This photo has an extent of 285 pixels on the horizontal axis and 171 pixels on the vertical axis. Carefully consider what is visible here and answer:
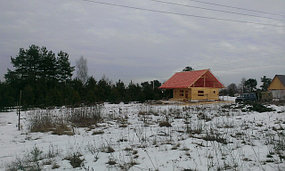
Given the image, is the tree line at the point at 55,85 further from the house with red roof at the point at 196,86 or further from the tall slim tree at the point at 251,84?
the tall slim tree at the point at 251,84

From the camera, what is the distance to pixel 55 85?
25.5 meters

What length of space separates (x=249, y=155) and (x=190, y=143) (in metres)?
1.57

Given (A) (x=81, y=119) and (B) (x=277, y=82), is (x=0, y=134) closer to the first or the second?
(A) (x=81, y=119)

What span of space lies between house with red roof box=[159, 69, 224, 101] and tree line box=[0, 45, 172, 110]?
134 inches

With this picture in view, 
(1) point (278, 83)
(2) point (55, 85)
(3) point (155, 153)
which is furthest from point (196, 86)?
(1) point (278, 83)

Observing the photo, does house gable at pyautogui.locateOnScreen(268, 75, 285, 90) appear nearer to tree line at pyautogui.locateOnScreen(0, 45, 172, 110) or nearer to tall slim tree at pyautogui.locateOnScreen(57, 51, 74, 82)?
tree line at pyautogui.locateOnScreen(0, 45, 172, 110)

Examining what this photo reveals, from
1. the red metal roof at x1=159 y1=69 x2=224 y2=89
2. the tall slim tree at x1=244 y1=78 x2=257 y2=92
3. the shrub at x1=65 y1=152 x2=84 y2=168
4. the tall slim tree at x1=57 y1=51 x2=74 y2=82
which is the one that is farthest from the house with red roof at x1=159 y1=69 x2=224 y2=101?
the tall slim tree at x1=244 y1=78 x2=257 y2=92

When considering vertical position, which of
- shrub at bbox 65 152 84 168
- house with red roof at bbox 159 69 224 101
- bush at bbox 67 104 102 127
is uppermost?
house with red roof at bbox 159 69 224 101

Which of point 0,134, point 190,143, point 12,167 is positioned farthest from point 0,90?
point 190,143

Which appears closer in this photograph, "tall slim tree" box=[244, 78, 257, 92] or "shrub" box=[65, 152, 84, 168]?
"shrub" box=[65, 152, 84, 168]

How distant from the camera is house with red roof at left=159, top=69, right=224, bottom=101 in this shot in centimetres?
2614

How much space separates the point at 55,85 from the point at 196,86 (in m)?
19.9

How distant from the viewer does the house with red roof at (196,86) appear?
85.8ft

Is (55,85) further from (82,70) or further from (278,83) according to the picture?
(278,83)
